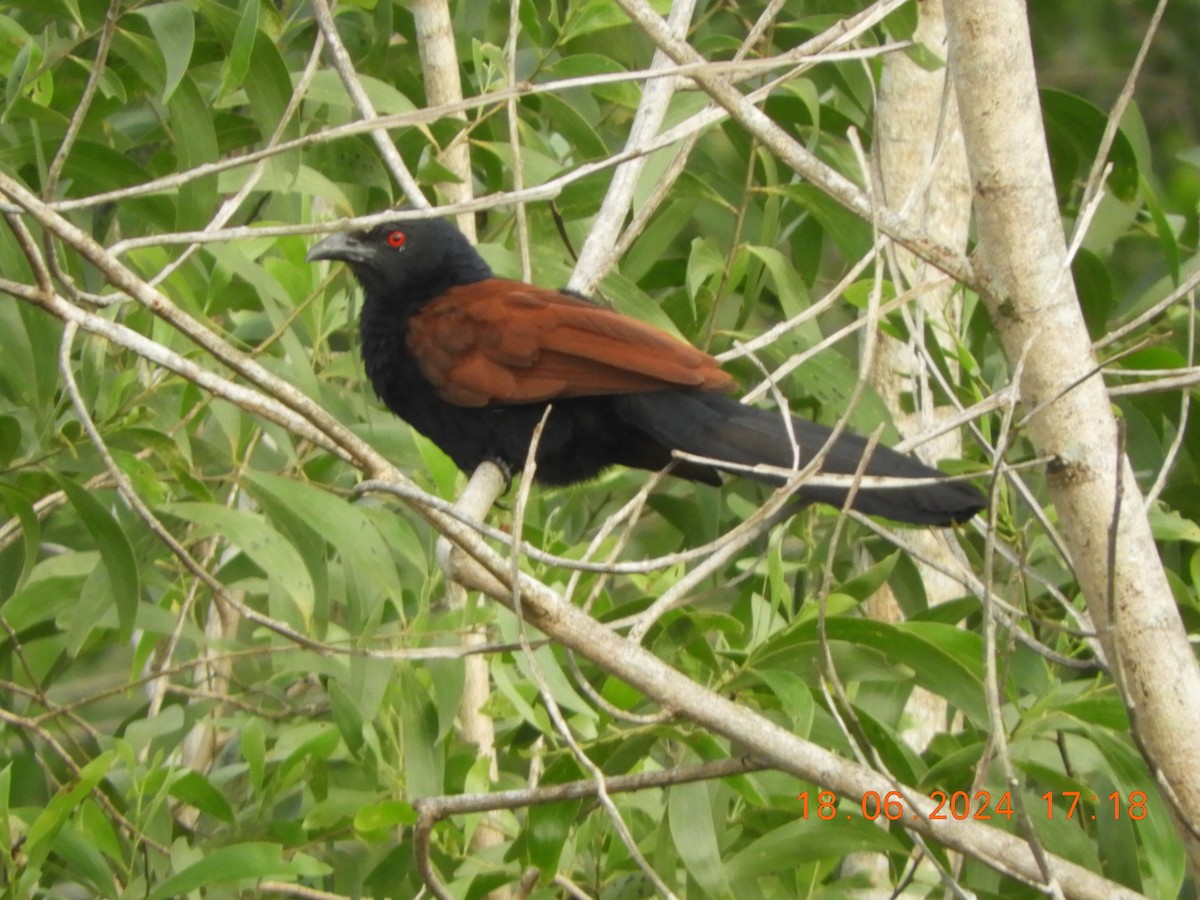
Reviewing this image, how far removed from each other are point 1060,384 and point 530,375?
3.95 feet

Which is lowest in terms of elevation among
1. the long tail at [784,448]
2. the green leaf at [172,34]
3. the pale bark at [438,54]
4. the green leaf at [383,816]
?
the green leaf at [383,816]

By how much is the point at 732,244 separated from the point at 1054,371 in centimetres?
122

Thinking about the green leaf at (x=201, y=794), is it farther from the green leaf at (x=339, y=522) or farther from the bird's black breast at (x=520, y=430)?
the bird's black breast at (x=520, y=430)

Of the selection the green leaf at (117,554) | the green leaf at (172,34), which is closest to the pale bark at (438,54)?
the green leaf at (172,34)

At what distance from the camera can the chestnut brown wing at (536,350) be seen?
2652 mm

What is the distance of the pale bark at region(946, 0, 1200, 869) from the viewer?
6.06 ft

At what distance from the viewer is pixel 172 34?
249 centimetres

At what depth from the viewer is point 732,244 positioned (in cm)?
307

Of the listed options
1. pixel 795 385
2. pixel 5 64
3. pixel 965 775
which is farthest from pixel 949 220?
pixel 5 64

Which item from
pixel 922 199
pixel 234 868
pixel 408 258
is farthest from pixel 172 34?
pixel 922 199

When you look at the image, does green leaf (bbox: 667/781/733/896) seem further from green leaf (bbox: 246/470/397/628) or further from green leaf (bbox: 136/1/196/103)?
green leaf (bbox: 136/1/196/103)

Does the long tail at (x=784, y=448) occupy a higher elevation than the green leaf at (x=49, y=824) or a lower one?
higher

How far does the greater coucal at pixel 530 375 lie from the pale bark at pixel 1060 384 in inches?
15.6

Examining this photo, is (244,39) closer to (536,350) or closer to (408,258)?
(536,350)
